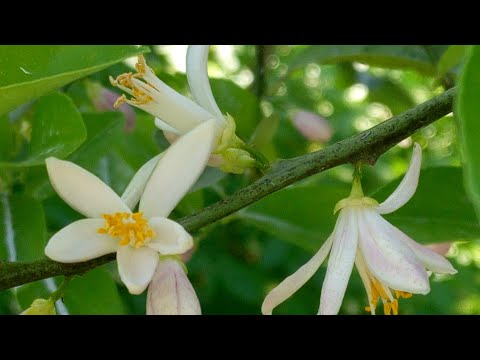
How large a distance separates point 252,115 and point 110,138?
28 cm

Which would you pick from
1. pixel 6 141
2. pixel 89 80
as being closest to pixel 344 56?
pixel 89 80

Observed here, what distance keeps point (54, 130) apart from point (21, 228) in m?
0.14

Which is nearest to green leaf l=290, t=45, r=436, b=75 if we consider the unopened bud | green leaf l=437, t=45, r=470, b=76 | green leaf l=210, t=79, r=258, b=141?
green leaf l=437, t=45, r=470, b=76

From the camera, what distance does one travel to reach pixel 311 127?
191 cm

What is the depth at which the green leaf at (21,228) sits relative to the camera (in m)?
0.90

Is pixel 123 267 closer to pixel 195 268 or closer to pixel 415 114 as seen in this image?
pixel 415 114

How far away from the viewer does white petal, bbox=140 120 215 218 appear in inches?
28.6

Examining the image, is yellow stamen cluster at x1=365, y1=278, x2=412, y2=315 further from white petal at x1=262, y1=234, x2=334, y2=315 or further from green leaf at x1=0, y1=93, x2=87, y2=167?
green leaf at x1=0, y1=93, x2=87, y2=167

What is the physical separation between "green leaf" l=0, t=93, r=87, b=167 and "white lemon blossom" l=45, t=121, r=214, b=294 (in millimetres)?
118

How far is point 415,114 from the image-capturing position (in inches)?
29.9

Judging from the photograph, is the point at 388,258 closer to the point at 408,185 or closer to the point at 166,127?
the point at 408,185

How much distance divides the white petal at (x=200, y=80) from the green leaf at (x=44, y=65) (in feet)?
0.26

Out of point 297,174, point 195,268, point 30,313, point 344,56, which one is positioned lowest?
point 30,313

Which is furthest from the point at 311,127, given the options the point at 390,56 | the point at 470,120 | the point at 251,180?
the point at 470,120
